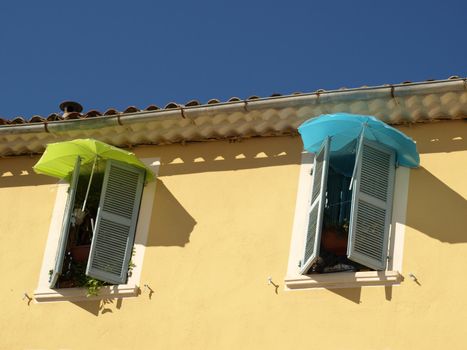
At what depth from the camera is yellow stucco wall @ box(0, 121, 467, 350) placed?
1513cm

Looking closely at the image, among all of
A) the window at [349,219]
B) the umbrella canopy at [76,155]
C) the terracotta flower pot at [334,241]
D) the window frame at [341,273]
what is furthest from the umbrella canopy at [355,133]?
the umbrella canopy at [76,155]

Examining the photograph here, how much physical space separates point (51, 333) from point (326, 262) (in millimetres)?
3055

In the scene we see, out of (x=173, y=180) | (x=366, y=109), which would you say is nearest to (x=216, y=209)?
(x=173, y=180)

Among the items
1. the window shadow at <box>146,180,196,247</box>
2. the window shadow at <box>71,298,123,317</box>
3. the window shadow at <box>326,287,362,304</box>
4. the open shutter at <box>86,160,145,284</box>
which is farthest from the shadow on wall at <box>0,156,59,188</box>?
the window shadow at <box>326,287,362,304</box>

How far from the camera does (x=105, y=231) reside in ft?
55.6

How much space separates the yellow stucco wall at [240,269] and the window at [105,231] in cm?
13

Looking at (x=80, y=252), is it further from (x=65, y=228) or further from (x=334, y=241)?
(x=334, y=241)

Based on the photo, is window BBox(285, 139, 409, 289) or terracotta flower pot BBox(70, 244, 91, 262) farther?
terracotta flower pot BBox(70, 244, 91, 262)

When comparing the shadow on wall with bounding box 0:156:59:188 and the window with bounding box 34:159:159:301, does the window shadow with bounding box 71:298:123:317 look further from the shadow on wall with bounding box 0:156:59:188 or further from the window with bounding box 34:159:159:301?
the shadow on wall with bounding box 0:156:59:188

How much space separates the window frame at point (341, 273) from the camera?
15406 millimetres

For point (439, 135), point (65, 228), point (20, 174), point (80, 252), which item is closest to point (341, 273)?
point (439, 135)

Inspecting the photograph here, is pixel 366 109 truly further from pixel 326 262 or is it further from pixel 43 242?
pixel 43 242

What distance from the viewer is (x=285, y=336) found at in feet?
50.4

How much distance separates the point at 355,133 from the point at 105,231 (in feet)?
9.72
